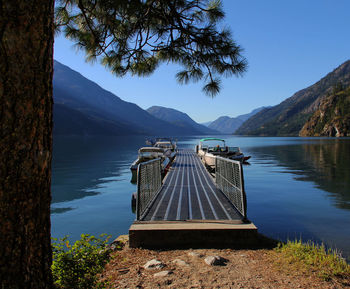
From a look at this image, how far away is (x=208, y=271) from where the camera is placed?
167 inches

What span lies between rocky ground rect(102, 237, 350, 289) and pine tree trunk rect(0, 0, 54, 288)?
156 cm

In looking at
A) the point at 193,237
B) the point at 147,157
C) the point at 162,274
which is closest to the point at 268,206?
the point at 193,237

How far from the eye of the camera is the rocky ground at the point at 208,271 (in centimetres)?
380

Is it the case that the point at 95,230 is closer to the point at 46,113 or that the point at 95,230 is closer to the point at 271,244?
the point at 271,244

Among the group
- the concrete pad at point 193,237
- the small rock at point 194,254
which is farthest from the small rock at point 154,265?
the concrete pad at point 193,237

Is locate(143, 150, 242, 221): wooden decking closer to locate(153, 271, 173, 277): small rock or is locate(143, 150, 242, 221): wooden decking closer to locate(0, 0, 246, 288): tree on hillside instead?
locate(153, 271, 173, 277): small rock

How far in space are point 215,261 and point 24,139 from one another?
12.5 ft

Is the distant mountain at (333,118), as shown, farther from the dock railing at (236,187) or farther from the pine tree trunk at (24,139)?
the pine tree trunk at (24,139)

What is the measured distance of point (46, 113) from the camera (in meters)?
2.38

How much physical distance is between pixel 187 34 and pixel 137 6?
1.51 m

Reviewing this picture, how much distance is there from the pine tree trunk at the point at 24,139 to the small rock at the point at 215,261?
2.95m

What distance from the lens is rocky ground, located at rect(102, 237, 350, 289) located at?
380cm

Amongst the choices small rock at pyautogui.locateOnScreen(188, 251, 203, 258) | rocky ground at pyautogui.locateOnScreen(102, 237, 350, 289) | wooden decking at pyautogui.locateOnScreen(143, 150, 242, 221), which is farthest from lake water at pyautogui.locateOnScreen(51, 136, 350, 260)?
small rock at pyautogui.locateOnScreen(188, 251, 203, 258)

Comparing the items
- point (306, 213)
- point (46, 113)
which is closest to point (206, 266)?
point (46, 113)
